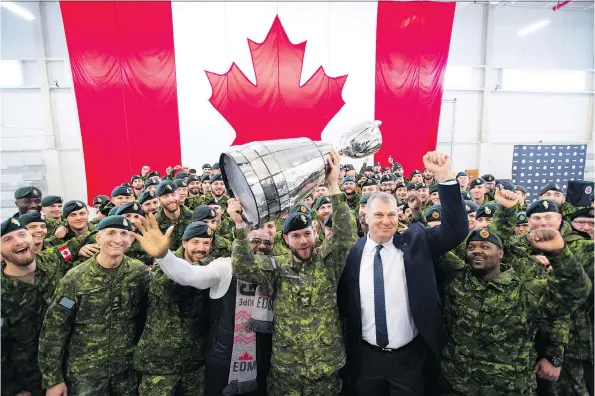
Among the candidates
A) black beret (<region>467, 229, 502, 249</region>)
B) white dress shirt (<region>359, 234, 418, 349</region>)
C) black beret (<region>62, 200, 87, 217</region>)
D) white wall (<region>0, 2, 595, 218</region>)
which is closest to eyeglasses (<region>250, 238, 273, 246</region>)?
white dress shirt (<region>359, 234, 418, 349</region>)

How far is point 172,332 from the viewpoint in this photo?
228 cm

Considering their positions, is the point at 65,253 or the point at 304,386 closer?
the point at 304,386

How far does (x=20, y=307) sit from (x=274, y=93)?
7.81 metres

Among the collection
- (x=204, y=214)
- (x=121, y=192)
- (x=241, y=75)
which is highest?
(x=241, y=75)

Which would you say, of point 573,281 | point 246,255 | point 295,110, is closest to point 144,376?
point 246,255

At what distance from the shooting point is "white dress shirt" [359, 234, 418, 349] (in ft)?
6.77

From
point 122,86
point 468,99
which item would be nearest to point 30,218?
point 122,86

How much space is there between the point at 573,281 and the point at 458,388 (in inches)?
38.7

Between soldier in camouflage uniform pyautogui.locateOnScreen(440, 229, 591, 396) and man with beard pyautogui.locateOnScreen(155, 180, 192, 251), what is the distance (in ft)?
9.83

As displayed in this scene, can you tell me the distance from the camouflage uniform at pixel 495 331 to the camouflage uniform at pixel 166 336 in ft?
5.60

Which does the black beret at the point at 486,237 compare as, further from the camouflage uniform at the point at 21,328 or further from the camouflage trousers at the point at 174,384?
the camouflage uniform at the point at 21,328

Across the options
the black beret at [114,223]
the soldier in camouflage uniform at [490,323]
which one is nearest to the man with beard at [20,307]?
the black beret at [114,223]

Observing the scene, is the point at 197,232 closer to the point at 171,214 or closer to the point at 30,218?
the point at 30,218

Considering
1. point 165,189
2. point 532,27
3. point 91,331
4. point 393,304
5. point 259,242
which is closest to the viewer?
point 393,304
